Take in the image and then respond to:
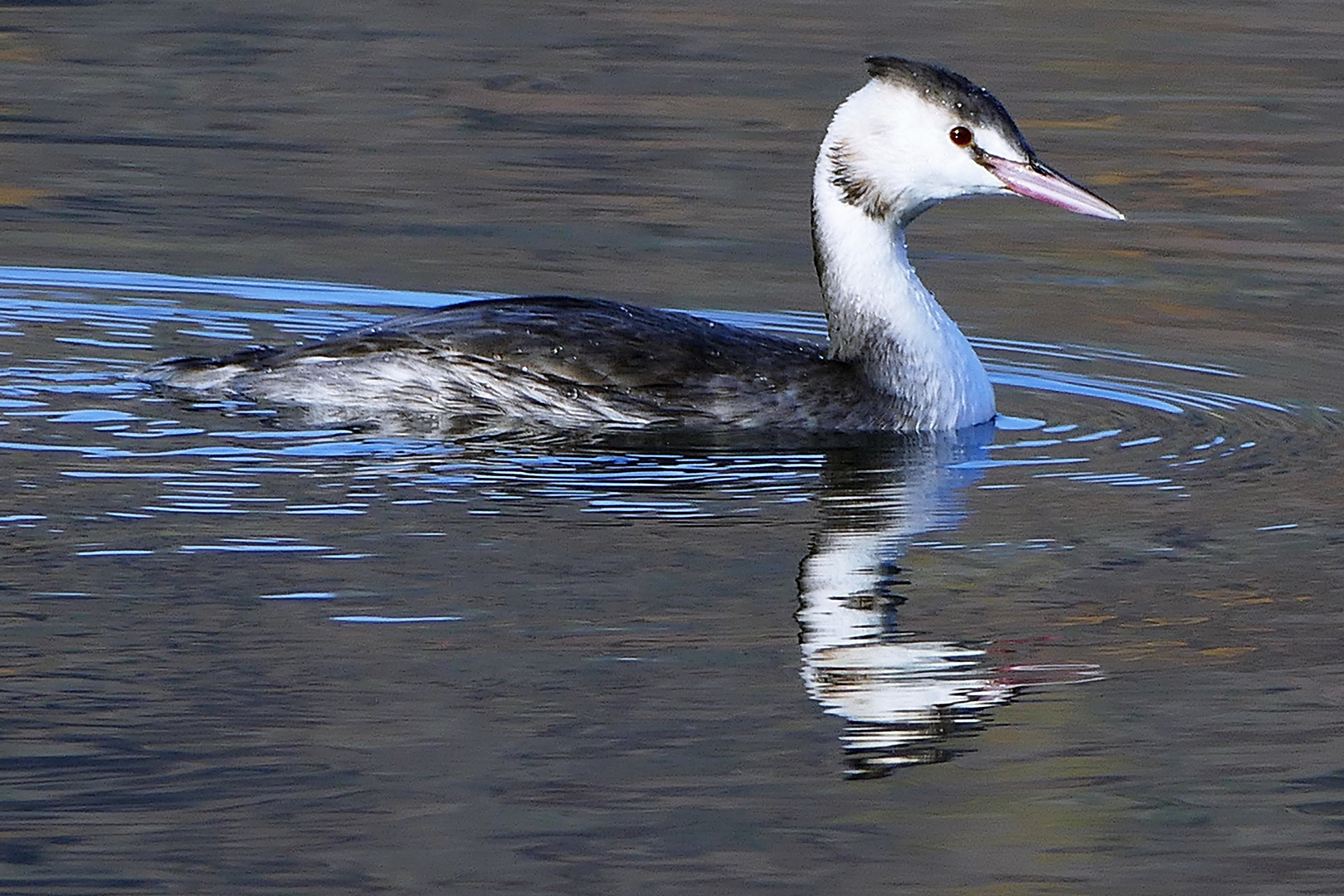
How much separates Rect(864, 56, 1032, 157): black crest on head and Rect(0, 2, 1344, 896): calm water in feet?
3.27

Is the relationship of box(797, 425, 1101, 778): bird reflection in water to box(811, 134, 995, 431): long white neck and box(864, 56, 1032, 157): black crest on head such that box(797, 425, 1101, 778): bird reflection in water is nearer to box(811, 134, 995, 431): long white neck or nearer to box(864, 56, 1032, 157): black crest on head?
box(811, 134, 995, 431): long white neck

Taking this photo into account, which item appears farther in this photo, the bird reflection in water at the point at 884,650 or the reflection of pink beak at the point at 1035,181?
the reflection of pink beak at the point at 1035,181

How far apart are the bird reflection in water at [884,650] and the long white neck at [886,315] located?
2.47 feet

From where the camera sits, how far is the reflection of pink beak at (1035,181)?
28.1ft

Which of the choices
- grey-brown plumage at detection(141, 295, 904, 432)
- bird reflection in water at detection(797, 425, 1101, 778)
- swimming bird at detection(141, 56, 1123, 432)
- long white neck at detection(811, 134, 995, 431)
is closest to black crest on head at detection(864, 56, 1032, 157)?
swimming bird at detection(141, 56, 1123, 432)

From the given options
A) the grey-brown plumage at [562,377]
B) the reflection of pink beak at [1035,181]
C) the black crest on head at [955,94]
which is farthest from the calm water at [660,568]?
the black crest on head at [955,94]

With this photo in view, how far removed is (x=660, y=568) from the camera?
22.3 feet

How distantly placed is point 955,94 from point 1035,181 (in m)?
0.38

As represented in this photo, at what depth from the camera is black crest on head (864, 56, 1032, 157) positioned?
864 centimetres

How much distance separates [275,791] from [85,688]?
2.24 ft

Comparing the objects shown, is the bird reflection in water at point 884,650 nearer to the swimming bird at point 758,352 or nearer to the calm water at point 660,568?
the calm water at point 660,568

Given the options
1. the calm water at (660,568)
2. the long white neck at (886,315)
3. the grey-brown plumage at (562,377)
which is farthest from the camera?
the long white neck at (886,315)

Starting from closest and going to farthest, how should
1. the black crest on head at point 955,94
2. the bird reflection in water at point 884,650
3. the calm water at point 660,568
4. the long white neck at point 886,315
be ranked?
the calm water at point 660,568 < the bird reflection in water at point 884,650 < the black crest on head at point 955,94 < the long white neck at point 886,315

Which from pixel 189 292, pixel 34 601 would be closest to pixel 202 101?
pixel 189 292
